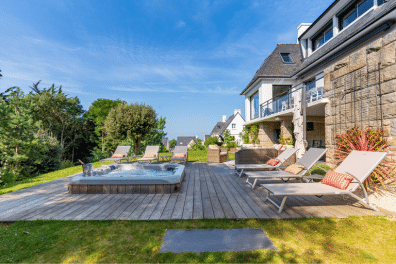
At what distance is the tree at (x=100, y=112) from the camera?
2405 cm

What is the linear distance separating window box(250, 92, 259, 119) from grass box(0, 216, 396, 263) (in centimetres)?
1292

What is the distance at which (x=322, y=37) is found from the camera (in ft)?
36.2

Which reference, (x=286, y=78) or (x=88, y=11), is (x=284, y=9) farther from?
(x=88, y=11)

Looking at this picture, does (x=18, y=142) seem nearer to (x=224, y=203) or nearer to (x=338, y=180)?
(x=224, y=203)

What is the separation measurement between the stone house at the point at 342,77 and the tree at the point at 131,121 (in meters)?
9.25

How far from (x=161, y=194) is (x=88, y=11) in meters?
11.7

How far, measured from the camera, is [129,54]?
13.7m

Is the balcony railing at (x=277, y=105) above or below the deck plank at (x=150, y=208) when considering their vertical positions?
above

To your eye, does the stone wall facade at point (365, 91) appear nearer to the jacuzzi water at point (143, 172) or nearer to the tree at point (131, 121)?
the jacuzzi water at point (143, 172)

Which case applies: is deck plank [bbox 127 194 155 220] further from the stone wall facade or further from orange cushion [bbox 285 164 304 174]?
the stone wall facade

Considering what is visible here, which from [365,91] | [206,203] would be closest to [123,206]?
[206,203]

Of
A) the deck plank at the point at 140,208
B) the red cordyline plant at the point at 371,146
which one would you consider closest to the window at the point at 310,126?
the red cordyline plant at the point at 371,146

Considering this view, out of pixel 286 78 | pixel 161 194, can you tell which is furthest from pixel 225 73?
pixel 161 194

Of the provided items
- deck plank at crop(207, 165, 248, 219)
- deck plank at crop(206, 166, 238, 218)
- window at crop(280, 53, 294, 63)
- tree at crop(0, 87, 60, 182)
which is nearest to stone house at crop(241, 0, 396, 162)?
window at crop(280, 53, 294, 63)
